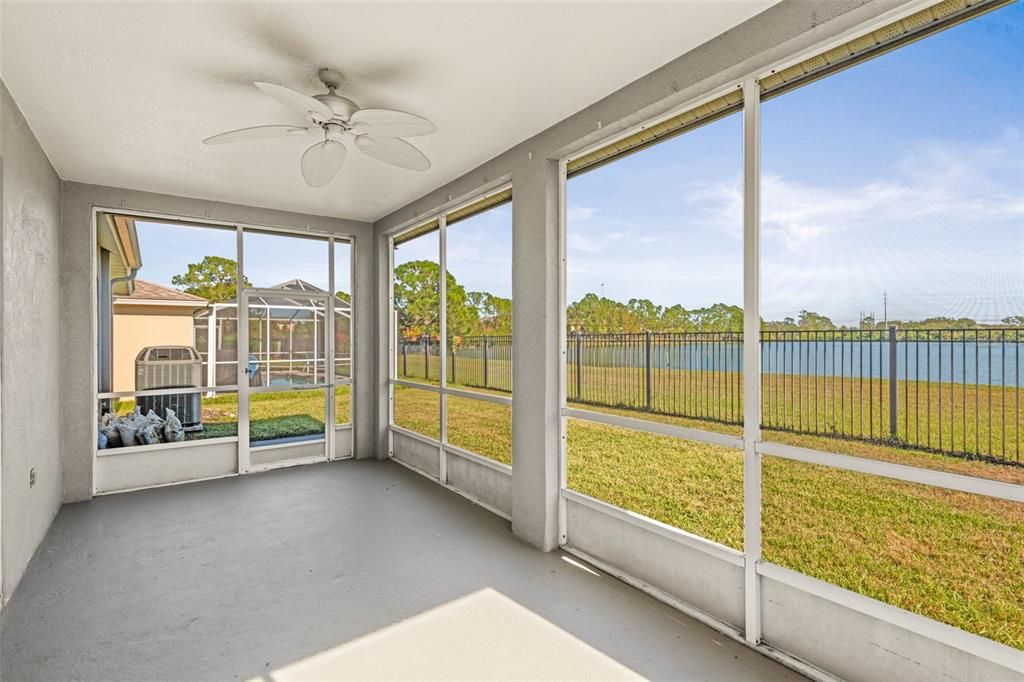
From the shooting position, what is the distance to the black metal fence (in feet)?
5.80

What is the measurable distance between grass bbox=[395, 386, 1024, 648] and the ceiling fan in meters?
2.01

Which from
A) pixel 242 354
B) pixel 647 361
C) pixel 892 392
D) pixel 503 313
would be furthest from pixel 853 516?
pixel 242 354

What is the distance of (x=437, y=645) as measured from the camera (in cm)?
233

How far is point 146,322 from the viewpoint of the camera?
487 centimetres

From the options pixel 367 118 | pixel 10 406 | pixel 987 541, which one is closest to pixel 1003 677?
pixel 987 541

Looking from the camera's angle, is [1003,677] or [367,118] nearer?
[1003,677]

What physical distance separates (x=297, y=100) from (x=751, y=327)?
93.9 inches

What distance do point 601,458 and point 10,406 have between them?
3.60m

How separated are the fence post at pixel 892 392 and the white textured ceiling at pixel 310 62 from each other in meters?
1.50

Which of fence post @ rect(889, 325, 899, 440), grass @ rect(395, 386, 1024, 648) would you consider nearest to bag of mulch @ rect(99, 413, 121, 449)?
grass @ rect(395, 386, 1024, 648)

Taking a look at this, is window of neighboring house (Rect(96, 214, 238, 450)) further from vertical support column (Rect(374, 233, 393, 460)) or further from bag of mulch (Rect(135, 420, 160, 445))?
vertical support column (Rect(374, 233, 393, 460))

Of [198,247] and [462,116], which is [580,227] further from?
[198,247]

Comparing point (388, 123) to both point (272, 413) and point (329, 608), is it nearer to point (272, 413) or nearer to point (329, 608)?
point (329, 608)

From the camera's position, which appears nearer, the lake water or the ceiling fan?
the lake water
